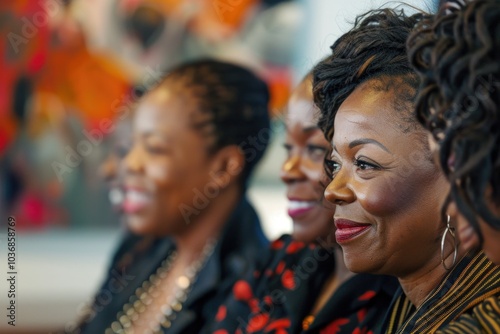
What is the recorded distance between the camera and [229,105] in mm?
2170

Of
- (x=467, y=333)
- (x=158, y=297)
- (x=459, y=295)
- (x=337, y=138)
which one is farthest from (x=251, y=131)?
(x=467, y=333)

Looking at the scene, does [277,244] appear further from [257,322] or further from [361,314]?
[361,314]

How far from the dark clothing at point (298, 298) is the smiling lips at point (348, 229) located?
Result: 0.23 meters

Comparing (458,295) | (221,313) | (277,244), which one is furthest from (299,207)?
(458,295)

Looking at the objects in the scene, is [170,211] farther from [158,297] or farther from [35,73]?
[35,73]

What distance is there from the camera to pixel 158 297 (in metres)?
2.18

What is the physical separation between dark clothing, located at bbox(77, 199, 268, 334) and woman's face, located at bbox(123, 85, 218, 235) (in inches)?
4.5

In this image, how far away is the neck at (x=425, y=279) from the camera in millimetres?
1215

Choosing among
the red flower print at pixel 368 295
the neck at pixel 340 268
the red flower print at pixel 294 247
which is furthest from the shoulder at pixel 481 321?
the red flower print at pixel 294 247

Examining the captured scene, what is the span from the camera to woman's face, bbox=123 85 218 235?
7.04 feet

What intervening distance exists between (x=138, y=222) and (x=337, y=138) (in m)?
1.04

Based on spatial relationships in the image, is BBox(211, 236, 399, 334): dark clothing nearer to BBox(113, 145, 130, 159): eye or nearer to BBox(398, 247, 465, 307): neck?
BBox(398, 247, 465, 307): neck

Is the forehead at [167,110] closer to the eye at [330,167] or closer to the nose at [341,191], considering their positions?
the eye at [330,167]

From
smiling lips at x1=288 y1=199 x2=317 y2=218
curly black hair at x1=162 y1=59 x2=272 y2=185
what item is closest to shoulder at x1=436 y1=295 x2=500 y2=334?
smiling lips at x1=288 y1=199 x2=317 y2=218
